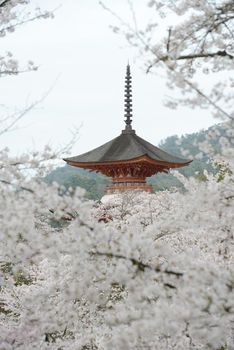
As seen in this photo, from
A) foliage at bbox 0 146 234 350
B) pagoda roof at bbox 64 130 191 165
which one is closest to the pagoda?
pagoda roof at bbox 64 130 191 165

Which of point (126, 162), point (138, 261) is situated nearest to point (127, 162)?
point (126, 162)

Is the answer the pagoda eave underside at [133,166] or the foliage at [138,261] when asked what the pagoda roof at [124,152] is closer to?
the pagoda eave underside at [133,166]

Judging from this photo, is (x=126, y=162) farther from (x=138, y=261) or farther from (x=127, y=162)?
(x=138, y=261)

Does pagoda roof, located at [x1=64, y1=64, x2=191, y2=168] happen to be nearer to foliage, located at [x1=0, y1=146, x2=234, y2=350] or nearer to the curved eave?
the curved eave

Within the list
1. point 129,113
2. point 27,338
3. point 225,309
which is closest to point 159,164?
point 129,113

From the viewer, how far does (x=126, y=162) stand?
66.2 ft

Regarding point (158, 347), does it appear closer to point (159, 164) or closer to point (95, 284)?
point (95, 284)

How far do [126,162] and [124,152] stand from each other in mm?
718

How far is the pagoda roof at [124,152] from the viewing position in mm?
20359

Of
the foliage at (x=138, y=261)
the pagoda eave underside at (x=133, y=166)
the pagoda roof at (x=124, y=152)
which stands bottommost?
the foliage at (x=138, y=261)

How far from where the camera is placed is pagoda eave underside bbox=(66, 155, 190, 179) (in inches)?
795

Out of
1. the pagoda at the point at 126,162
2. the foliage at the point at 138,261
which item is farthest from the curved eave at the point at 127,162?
the foliage at the point at 138,261

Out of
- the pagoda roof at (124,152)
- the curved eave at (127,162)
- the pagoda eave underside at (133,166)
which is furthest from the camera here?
the pagoda roof at (124,152)

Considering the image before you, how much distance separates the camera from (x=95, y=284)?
11.1 feet
